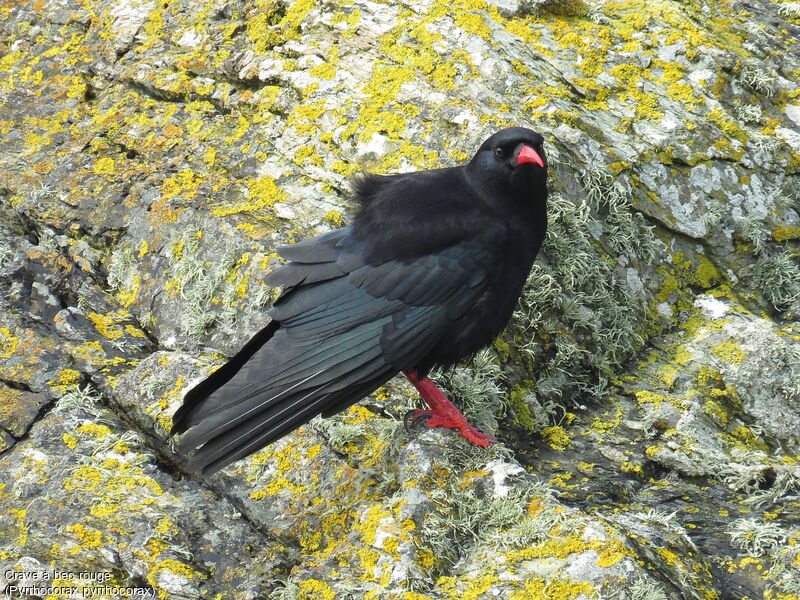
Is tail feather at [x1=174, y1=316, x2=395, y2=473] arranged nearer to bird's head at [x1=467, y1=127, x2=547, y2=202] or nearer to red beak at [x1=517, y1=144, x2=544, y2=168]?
bird's head at [x1=467, y1=127, x2=547, y2=202]

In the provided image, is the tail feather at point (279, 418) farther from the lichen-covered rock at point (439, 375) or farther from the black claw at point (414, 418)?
the black claw at point (414, 418)

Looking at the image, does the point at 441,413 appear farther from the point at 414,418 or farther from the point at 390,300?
the point at 390,300

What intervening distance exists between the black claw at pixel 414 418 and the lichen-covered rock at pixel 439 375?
4 cm

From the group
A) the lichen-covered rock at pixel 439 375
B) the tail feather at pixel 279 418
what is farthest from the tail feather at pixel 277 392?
the lichen-covered rock at pixel 439 375

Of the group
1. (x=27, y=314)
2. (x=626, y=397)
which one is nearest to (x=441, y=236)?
(x=626, y=397)

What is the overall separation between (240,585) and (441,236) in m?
1.99

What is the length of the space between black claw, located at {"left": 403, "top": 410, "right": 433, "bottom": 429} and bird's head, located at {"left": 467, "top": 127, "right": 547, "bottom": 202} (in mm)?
1203

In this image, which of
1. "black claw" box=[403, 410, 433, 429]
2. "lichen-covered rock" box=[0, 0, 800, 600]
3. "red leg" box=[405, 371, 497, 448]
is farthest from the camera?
"black claw" box=[403, 410, 433, 429]

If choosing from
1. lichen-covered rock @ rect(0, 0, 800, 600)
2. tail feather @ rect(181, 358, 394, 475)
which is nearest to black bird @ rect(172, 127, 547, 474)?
tail feather @ rect(181, 358, 394, 475)

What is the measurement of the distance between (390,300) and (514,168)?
3.21 ft

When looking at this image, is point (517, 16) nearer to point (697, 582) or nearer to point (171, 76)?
point (171, 76)

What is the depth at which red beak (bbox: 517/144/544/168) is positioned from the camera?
4.44 meters

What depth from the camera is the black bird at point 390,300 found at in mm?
3959

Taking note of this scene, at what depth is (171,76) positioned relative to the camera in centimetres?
612
